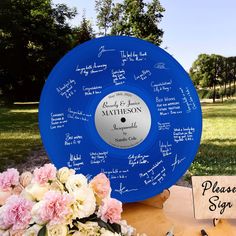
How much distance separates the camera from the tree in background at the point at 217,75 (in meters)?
10.4

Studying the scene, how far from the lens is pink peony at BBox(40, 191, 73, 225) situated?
817mm

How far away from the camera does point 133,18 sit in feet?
38.5

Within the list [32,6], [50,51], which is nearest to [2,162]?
[50,51]

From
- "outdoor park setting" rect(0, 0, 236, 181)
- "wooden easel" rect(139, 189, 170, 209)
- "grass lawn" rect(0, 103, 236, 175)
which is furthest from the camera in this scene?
"outdoor park setting" rect(0, 0, 236, 181)

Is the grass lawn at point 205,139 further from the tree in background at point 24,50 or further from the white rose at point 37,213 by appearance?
the white rose at point 37,213

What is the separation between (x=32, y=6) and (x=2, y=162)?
31.4ft

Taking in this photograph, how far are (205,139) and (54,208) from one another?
5.33 m

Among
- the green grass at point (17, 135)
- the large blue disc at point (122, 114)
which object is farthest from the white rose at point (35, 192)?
the green grass at point (17, 135)

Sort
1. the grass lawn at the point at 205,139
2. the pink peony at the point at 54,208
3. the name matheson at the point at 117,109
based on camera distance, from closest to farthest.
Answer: the pink peony at the point at 54,208
the name matheson at the point at 117,109
the grass lawn at the point at 205,139

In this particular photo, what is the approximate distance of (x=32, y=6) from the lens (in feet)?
44.9

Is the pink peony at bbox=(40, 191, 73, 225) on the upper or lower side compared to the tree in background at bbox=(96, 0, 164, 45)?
lower

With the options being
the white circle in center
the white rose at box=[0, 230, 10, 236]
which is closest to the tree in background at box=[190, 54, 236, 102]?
the white circle in center
